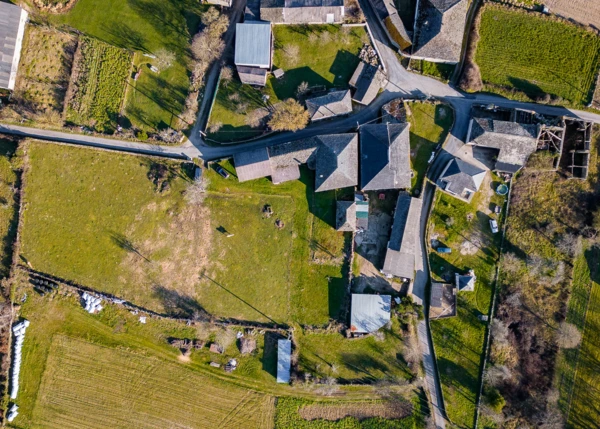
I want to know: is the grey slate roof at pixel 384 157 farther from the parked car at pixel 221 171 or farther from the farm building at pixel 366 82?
the parked car at pixel 221 171

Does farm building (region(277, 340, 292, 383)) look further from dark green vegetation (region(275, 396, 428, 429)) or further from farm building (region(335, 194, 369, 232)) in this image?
farm building (region(335, 194, 369, 232))

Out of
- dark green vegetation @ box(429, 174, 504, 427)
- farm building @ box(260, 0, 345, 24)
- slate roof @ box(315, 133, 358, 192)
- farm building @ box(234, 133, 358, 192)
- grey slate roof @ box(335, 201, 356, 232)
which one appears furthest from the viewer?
dark green vegetation @ box(429, 174, 504, 427)

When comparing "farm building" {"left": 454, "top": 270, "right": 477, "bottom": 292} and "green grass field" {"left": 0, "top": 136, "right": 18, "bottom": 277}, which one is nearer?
"farm building" {"left": 454, "top": 270, "right": 477, "bottom": 292}

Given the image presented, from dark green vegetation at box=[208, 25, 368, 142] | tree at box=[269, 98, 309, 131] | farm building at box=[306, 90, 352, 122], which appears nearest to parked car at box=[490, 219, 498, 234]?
farm building at box=[306, 90, 352, 122]

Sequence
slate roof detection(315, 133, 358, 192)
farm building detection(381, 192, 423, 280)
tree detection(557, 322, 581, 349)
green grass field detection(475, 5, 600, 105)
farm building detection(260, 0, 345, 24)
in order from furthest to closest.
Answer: tree detection(557, 322, 581, 349) → green grass field detection(475, 5, 600, 105) → farm building detection(381, 192, 423, 280) → farm building detection(260, 0, 345, 24) → slate roof detection(315, 133, 358, 192)

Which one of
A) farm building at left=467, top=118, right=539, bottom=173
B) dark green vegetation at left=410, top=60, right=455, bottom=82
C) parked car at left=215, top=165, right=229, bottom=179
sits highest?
dark green vegetation at left=410, top=60, right=455, bottom=82

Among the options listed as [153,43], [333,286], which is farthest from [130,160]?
[333,286]

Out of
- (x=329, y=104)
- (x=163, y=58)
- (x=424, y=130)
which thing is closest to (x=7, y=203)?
(x=163, y=58)

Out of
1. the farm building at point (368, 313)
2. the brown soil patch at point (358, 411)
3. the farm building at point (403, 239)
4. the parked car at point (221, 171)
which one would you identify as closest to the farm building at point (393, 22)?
the farm building at point (403, 239)

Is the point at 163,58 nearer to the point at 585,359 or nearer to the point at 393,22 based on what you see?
the point at 393,22
